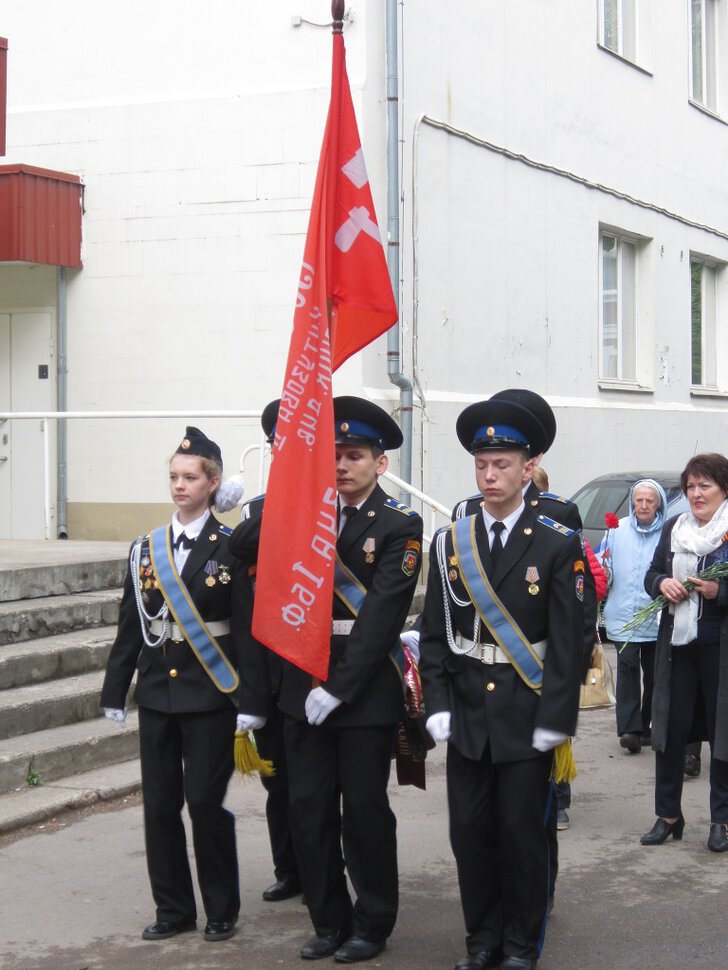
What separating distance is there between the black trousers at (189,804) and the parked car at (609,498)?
7.47 metres

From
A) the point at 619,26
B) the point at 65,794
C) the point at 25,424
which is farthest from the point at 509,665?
the point at 619,26

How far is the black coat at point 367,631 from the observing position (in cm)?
487

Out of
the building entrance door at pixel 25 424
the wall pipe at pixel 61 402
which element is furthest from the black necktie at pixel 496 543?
the wall pipe at pixel 61 402

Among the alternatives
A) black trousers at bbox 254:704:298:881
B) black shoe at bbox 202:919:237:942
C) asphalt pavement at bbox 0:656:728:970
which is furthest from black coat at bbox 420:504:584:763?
black shoe at bbox 202:919:237:942

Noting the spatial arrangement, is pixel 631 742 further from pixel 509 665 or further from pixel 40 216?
pixel 40 216

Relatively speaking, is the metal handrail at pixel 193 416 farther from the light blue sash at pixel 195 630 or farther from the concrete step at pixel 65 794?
the light blue sash at pixel 195 630

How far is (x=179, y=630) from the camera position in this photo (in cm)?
521

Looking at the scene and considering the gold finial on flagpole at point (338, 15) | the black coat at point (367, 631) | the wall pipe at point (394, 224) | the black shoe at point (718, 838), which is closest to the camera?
the black coat at point (367, 631)

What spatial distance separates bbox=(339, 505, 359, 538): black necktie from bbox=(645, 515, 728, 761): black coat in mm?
2156

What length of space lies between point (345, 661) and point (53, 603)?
184 inches

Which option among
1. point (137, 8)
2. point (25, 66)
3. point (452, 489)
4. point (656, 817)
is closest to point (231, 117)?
point (137, 8)

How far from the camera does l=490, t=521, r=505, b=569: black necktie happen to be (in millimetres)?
4863

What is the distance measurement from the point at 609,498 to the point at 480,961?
28.7 ft

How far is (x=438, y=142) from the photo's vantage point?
13547 millimetres
